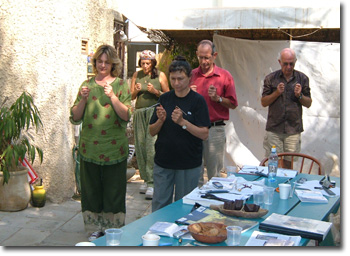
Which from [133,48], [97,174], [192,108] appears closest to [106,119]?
[97,174]

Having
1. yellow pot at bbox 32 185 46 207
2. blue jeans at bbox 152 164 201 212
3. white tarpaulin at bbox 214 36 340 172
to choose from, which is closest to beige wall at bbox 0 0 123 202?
yellow pot at bbox 32 185 46 207

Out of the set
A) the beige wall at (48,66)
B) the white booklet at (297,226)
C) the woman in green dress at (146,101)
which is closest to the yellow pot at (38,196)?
the beige wall at (48,66)

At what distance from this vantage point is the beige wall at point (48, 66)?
17.4 ft

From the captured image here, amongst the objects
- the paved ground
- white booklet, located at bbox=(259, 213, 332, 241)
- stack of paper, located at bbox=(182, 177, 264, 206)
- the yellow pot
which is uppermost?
stack of paper, located at bbox=(182, 177, 264, 206)

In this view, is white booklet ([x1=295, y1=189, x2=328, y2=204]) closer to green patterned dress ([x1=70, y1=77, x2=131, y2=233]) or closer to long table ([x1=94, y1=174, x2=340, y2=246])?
long table ([x1=94, y1=174, x2=340, y2=246])

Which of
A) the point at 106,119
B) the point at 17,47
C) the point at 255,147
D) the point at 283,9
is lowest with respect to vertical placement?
the point at 255,147

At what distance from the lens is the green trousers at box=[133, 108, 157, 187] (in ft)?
19.3

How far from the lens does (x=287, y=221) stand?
103 inches

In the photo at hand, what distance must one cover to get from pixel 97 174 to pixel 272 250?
236cm

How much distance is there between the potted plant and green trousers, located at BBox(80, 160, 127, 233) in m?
0.79

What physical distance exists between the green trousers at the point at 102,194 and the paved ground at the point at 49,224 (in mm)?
273

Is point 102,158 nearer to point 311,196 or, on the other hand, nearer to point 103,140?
point 103,140

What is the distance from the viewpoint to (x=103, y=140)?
4.12 metres

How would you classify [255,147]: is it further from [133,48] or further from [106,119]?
[133,48]
